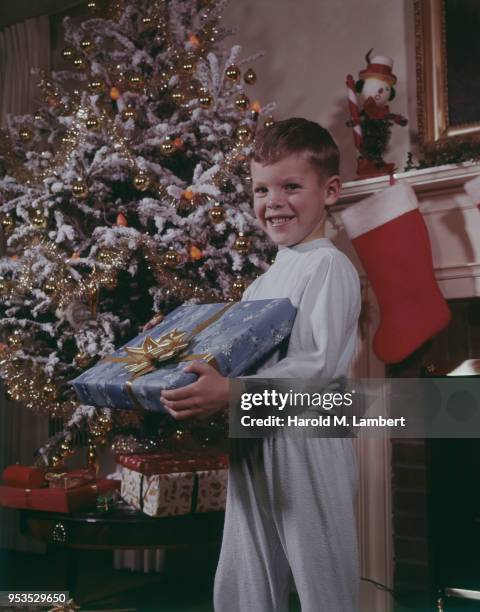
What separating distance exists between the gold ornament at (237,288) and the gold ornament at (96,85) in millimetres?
745

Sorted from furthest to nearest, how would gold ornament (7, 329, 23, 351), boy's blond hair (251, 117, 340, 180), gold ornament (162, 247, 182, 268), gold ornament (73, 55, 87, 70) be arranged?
1. gold ornament (73, 55, 87, 70)
2. gold ornament (7, 329, 23, 351)
3. gold ornament (162, 247, 182, 268)
4. boy's blond hair (251, 117, 340, 180)

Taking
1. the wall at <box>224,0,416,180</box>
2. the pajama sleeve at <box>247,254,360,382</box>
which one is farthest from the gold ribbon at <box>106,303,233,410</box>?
the wall at <box>224,0,416,180</box>

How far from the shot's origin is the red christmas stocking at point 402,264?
6.41 ft

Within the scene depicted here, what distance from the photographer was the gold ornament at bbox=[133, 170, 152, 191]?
206cm

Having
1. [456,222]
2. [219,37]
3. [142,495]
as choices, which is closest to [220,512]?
[142,495]

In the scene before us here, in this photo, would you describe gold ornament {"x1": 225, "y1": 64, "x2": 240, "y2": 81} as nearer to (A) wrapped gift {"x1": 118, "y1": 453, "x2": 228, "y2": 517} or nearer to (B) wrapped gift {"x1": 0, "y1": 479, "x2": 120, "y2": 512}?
(A) wrapped gift {"x1": 118, "y1": 453, "x2": 228, "y2": 517}

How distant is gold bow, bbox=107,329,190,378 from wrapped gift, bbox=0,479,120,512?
73 cm

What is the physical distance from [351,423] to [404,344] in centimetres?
76

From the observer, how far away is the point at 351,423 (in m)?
1.29

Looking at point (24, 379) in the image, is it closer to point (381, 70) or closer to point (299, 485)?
point (299, 485)

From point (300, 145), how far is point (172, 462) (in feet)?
2.89

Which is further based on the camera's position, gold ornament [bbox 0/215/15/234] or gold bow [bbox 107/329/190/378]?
gold ornament [bbox 0/215/15/234]

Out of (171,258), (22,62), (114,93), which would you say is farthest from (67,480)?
(22,62)

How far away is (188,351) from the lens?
131 cm
